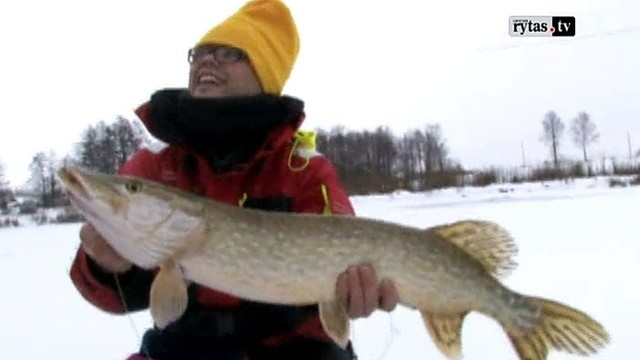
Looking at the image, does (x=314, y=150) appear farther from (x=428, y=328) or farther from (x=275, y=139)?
(x=428, y=328)

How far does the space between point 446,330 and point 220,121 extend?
86cm

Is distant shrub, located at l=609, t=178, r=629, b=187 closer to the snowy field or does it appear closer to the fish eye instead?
the snowy field

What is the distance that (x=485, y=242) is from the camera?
6.86 feet

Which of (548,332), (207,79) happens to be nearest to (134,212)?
(207,79)

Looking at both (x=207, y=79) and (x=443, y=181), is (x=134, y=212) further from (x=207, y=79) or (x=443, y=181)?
(x=443, y=181)

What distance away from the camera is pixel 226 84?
240 centimetres

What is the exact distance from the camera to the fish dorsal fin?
2068 millimetres

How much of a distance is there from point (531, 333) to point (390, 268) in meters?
0.43

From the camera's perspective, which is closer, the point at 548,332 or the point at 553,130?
the point at 548,332

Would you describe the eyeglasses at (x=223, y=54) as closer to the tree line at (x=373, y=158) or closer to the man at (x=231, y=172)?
the man at (x=231, y=172)

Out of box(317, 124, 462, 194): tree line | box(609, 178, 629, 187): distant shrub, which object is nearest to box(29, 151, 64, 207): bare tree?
box(317, 124, 462, 194): tree line

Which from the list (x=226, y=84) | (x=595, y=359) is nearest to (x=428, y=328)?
(x=226, y=84)

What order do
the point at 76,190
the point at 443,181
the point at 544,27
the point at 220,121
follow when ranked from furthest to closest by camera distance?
1. the point at 443,181
2. the point at 544,27
3. the point at 220,121
4. the point at 76,190

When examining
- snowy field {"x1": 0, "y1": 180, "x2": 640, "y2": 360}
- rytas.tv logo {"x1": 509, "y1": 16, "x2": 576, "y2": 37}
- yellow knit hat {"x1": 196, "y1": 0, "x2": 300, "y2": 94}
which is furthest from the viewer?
rytas.tv logo {"x1": 509, "y1": 16, "x2": 576, "y2": 37}
